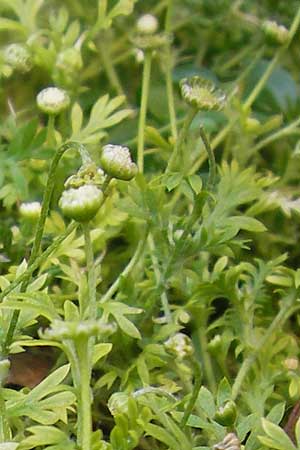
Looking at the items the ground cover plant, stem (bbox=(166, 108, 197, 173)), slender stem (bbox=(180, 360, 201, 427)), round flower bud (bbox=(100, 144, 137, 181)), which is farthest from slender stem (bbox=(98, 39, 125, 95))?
slender stem (bbox=(180, 360, 201, 427))

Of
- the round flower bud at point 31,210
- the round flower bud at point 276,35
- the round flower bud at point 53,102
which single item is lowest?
the round flower bud at point 31,210

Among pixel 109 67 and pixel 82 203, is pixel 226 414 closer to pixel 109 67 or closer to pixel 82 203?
pixel 82 203

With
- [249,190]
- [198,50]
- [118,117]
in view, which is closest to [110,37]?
[198,50]

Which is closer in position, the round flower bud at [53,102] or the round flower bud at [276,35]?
the round flower bud at [53,102]

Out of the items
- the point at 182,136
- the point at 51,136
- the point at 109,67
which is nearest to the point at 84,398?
the point at 182,136

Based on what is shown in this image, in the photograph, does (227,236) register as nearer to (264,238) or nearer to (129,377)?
(129,377)

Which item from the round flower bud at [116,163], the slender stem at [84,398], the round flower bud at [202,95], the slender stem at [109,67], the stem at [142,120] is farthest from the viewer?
the slender stem at [109,67]

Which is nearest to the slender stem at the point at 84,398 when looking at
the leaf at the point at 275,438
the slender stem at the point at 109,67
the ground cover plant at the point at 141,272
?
the ground cover plant at the point at 141,272

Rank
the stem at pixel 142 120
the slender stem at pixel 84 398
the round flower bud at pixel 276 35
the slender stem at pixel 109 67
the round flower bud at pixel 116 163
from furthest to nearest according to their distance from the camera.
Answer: the slender stem at pixel 109 67
the round flower bud at pixel 276 35
the stem at pixel 142 120
the round flower bud at pixel 116 163
the slender stem at pixel 84 398

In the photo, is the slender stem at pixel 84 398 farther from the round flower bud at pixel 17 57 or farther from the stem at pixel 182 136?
the round flower bud at pixel 17 57
